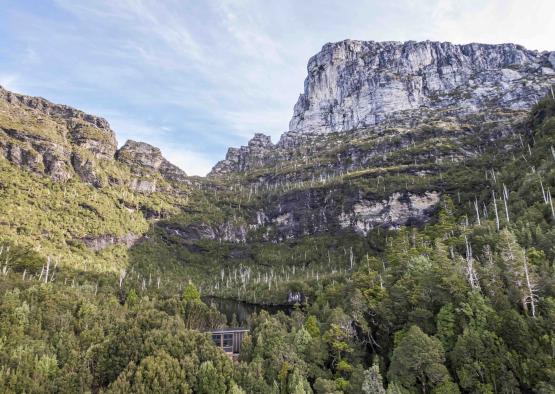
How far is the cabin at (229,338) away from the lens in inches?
2623

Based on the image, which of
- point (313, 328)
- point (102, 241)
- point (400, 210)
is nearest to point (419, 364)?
point (313, 328)

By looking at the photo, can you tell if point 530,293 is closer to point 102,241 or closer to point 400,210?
point 400,210

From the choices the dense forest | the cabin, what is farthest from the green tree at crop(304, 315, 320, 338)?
the cabin

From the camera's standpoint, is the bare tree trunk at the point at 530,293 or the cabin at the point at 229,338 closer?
the bare tree trunk at the point at 530,293

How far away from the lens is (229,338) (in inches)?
2687

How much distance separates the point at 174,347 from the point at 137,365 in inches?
184

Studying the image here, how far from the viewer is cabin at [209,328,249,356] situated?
6662cm

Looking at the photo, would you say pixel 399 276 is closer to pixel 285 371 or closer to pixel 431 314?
pixel 431 314

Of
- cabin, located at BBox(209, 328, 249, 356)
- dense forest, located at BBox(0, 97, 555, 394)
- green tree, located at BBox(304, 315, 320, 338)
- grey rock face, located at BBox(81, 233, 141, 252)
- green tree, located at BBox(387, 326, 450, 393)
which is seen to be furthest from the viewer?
grey rock face, located at BBox(81, 233, 141, 252)

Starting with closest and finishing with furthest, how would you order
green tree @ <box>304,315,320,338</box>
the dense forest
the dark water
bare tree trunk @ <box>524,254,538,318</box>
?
the dense forest, bare tree trunk @ <box>524,254,538,318</box>, green tree @ <box>304,315,320,338</box>, the dark water

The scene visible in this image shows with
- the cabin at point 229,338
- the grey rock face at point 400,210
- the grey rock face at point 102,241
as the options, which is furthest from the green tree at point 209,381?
the grey rock face at point 400,210

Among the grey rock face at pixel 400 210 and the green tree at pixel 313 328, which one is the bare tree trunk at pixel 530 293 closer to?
the green tree at pixel 313 328

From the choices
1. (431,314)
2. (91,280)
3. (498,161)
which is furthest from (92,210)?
(498,161)

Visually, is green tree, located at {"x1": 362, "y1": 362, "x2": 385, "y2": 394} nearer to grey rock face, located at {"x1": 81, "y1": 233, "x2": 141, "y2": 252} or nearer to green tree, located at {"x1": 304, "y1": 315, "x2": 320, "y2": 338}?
green tree, located at {"x1": 304, "y1": 315, "x2": 320, "y2": 338}
